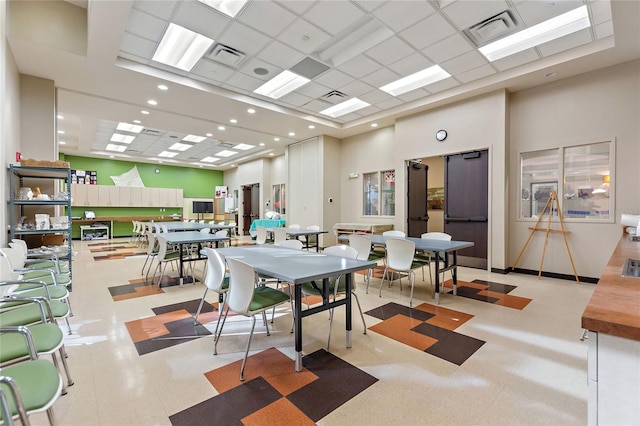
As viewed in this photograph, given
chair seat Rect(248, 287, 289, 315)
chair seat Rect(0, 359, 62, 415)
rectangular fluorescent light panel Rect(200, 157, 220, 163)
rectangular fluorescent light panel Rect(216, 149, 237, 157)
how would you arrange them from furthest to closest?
1. rectangular fluorescent light panel Rect(200, 157, 220, 163)
2. rectangular fluorescent light panel Rect(216, 149, 237, 157)
3. chair seat Rect(248, 287, 289, 315)
4. chair seat Rect(0, 359, 62, 415)

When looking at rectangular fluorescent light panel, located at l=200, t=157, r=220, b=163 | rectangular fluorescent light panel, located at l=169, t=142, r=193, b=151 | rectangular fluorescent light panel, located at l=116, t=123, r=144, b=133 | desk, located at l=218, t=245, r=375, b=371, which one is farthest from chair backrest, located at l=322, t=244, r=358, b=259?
rectangular fluorescent light panel, located at l=200, t=157, r=220, b=163

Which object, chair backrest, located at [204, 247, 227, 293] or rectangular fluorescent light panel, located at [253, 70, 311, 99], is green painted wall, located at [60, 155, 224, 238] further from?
chair backrest, located at [204, 247, 227, 293]

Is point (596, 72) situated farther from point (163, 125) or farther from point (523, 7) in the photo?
point (163, 125)

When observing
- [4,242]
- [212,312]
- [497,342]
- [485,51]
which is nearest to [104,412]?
[212,312]

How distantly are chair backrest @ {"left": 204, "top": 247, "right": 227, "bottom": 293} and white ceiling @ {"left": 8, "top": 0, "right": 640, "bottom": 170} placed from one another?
2945mm

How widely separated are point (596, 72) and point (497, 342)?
16.1 feet

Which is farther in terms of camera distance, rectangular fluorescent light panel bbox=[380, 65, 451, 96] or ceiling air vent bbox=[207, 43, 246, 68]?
rectangular fluorescent light panel bbox=[380, 65, 451, 96]

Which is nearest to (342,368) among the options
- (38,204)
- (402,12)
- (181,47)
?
(402,12)

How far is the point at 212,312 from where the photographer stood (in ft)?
11.3

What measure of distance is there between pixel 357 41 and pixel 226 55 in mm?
2025

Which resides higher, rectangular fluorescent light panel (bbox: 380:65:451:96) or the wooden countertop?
rectangular fluorescent light panel (bbox: 380:65:451:96)

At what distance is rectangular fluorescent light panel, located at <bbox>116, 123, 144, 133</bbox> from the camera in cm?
820

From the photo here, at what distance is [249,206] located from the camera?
1365 cm

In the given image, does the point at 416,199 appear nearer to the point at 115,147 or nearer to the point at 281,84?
the point at 281,84
